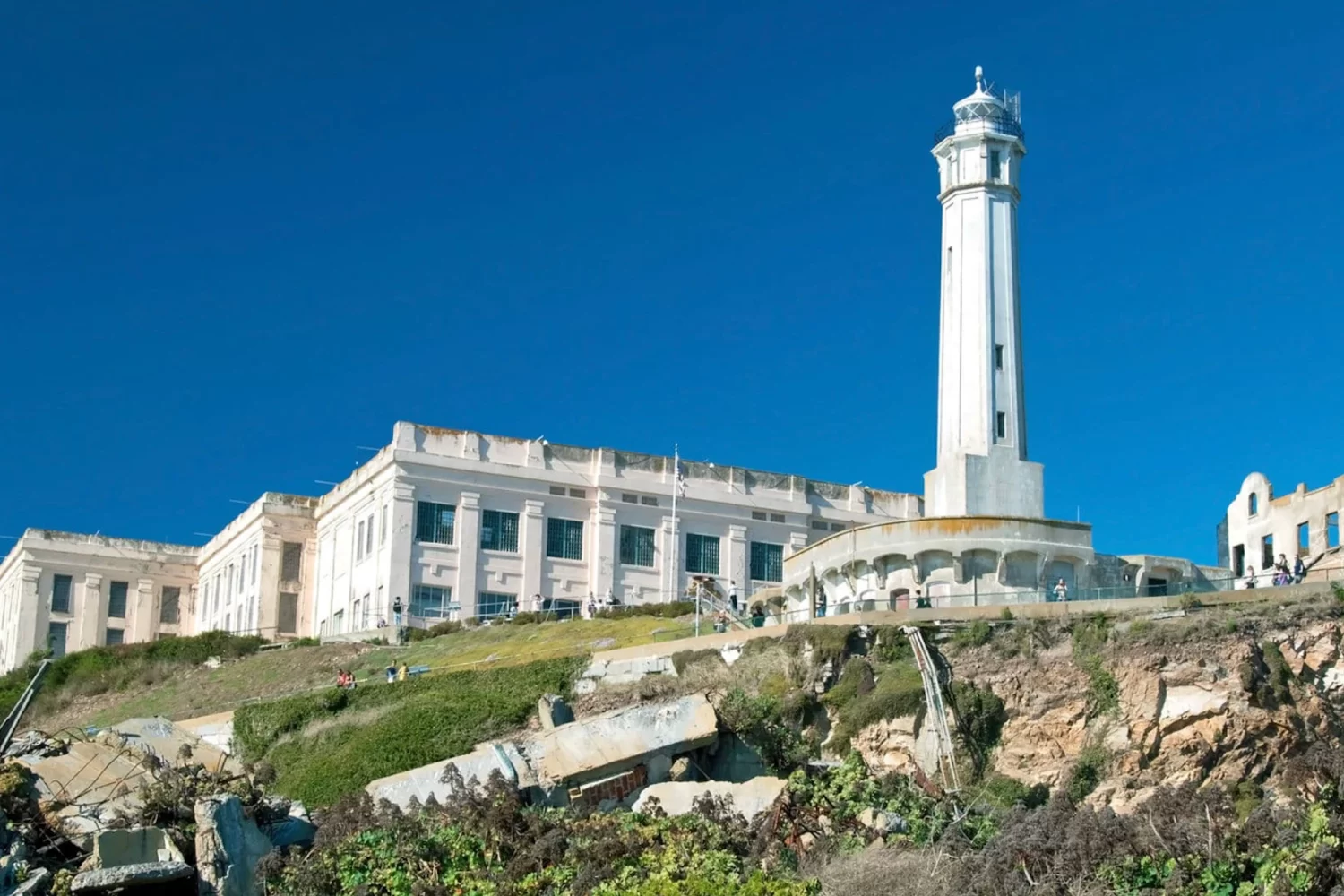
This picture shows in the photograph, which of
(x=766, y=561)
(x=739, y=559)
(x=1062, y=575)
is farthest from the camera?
(x=766, y=561)

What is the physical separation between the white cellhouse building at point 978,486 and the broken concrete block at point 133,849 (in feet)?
54.0

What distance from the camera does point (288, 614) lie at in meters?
63.6

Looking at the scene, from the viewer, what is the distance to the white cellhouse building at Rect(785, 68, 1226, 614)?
130 ft

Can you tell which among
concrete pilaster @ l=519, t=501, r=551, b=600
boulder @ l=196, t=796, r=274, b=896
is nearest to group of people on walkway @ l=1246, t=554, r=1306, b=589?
boulder @ l=196, t=796, r=274, b=896

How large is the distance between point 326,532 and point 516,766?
35.0 metres

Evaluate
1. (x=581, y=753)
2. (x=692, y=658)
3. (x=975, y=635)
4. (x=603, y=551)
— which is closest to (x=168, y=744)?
(x=581, y=753)

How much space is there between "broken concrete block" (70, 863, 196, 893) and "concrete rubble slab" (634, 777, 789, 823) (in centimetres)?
643

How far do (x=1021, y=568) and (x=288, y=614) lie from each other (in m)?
31.2

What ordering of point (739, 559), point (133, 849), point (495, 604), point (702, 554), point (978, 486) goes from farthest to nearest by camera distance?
point (739, 559) < point (702, 554) < point (495, 604) < point (978, 486) < point (133, 849)

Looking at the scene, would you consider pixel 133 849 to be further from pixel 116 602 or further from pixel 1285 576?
pixel 116 602

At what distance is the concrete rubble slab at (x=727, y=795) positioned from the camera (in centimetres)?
2670

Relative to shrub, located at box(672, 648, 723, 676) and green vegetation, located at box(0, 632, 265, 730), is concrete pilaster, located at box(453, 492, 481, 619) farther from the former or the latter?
shrub, located at box(672, 648, 723, 676)

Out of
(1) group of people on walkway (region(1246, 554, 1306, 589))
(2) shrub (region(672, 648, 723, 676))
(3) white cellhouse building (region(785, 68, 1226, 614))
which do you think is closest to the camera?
(2) shrub (region(672, 648, 723, 676))

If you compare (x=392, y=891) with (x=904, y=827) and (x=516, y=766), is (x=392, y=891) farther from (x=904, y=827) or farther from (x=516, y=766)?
(x=904, y=827)
